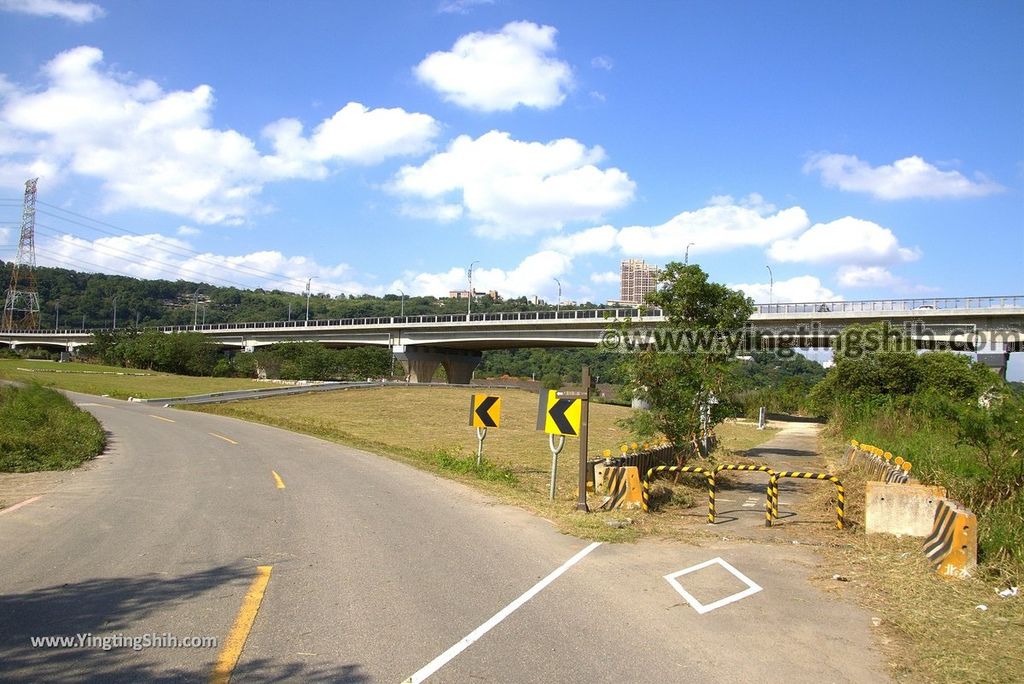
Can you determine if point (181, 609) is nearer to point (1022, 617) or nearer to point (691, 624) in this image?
point (691, 624)

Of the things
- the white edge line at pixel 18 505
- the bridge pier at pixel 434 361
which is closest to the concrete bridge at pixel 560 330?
the bridge pier at pixel 434 361

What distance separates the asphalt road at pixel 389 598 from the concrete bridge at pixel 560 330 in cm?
1148

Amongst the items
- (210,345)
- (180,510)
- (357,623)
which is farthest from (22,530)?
(210,345)

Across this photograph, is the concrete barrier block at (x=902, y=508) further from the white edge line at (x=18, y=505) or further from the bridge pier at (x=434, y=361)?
the bridge pier at (x=434, y=361)

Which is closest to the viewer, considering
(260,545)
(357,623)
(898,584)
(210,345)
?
(357,623)

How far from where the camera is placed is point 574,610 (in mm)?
7086

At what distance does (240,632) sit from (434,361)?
9221cm

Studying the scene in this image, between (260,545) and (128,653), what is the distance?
375cm

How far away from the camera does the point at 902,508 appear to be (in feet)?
34.8

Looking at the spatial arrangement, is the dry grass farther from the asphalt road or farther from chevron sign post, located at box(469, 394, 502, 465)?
chevron sign post, located at box(469, 394, 502, 465)

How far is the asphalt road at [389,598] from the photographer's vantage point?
18.1 ft

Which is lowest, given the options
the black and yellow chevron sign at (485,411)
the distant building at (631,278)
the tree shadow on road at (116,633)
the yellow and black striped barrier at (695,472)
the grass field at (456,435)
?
the grass field at (456,435)

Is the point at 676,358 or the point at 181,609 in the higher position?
the point at 676,358

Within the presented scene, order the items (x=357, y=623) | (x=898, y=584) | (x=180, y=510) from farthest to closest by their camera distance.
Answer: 1. (x=180, y=510)
2. (x=898, y=584)
3. (x=357, y=623)
